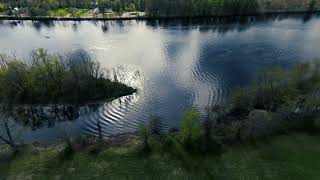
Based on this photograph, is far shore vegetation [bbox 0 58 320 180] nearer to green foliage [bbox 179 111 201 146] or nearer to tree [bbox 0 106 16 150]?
green foliage [bbox 179 111 201 146]

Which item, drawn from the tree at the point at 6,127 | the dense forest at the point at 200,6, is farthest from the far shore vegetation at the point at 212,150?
the dense forest at the point at 200,6

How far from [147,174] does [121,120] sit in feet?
53.1

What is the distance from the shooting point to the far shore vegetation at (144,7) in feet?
346

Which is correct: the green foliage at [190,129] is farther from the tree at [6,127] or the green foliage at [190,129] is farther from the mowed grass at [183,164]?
the tree at [6,127]

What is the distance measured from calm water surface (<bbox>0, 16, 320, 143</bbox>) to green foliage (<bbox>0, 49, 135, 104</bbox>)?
11.1ft

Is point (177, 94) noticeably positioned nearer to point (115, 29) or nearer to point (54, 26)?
point (115, 29)

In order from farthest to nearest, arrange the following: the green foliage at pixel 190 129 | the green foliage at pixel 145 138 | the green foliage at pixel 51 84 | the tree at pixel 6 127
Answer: the green foliage at pixel 51 84
the tree at pixel 6 127
the green foliage at pixel 145 138
the green foliage at pixel 190 129

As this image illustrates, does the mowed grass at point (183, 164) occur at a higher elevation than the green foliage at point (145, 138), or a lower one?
lower

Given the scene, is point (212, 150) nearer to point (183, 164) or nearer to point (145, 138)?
point (183, 164)

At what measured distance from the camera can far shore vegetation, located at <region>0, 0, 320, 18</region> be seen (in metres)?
106

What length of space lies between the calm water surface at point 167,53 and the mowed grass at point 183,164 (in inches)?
329

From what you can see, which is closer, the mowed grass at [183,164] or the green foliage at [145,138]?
the mowed grass at [183,164]

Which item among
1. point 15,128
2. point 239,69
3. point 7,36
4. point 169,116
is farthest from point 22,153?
point 7,36

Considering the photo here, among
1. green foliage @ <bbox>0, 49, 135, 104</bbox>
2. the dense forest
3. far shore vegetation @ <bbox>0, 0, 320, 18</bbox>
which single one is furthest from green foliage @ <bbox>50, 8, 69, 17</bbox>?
green foliage @ <bbox>0, 49, 135, 104</bbox>
